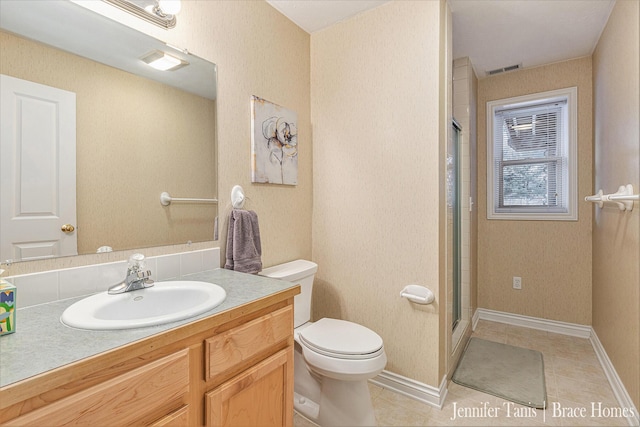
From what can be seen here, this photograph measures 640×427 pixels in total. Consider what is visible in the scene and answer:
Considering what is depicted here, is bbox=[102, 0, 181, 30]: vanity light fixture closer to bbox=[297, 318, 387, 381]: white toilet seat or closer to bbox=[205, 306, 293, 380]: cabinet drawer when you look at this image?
bbox=[205, 306, 293, 380]: cabinet drawer

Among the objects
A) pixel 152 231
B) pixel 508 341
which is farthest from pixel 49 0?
pixel 508 341

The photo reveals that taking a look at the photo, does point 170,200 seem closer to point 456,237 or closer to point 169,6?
point 169,6

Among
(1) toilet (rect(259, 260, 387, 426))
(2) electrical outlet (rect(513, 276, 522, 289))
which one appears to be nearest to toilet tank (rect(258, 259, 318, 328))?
(1) toilet (rect(259, 260, 387, 426))

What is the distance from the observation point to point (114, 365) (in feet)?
2.24

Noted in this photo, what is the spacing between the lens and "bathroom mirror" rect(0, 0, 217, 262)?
1010 millimetres

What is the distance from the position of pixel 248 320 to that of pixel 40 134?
92 cm

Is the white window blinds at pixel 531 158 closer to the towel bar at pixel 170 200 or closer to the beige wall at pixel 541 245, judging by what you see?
the beige wall at pixel 541 245

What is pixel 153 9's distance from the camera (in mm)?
1277

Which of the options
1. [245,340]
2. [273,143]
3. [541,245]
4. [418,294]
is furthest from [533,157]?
[245,340]

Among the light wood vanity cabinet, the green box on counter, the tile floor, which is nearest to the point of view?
the light wood vanity cabinet

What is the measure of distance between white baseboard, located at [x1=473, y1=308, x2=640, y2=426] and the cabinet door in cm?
175

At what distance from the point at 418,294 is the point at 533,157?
207 centimetres

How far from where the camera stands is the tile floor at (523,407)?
1.61 metres

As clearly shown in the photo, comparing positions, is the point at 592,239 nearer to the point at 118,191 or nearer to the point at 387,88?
the point at 387,88
